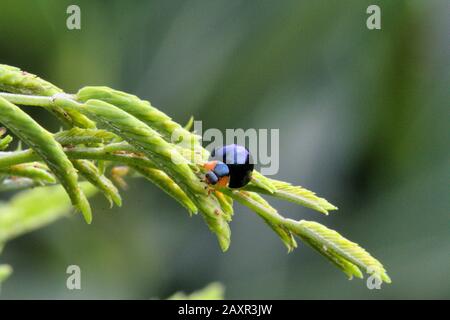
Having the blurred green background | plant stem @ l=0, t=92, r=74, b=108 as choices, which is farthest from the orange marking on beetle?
the blurred green background

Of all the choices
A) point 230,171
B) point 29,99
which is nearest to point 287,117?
point 230,171

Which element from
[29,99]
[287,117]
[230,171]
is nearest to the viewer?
[29,99]

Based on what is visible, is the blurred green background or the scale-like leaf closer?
the scale-like leaf

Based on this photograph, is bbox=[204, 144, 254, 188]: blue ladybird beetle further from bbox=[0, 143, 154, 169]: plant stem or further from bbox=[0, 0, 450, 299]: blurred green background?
bbox=[0, 0, 450, 299]: blurred green background

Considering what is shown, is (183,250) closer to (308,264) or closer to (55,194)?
(308,264)

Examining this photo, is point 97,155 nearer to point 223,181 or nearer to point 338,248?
point 223,181

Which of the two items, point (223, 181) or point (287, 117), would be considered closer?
point (223, 181)

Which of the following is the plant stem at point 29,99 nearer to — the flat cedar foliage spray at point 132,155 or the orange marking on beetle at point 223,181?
the flat cedar foliage spray at point 132,155
